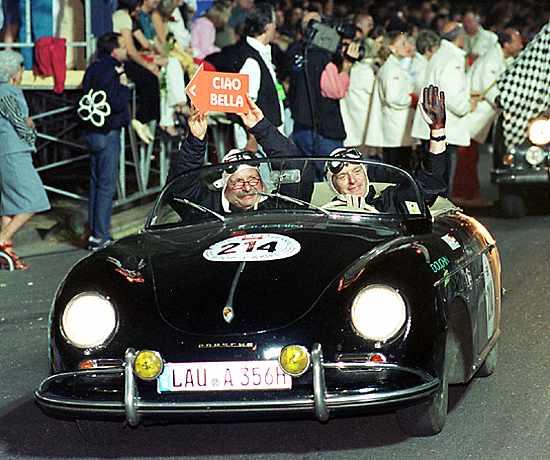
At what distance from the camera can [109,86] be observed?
40.1 ft

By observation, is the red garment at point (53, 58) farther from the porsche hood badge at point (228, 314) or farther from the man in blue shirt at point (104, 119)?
the porsche hood badge at point (228, 314)

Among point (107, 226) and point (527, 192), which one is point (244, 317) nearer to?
point (107, 226)

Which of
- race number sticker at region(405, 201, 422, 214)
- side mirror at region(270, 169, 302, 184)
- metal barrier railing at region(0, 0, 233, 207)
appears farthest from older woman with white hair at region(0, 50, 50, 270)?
race number sticker at region(405, 201, 422, 214)

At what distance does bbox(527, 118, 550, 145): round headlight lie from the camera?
13.6 meters

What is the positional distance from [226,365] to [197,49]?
11519 mm

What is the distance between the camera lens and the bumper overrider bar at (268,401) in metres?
5.62

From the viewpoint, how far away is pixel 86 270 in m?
6.38

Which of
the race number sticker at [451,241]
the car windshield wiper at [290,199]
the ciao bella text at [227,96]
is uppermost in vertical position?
the ciao bella text at [227,96]

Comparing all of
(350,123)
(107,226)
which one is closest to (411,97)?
(350,123)

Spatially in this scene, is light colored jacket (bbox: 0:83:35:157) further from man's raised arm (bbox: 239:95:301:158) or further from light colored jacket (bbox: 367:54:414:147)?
light colored jacket (bbox: 367:54:414:147)

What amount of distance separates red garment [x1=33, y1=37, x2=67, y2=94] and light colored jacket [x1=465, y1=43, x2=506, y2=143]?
13.7ft

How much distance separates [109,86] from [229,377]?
6.86m

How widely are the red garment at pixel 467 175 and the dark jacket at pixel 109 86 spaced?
4.59 m

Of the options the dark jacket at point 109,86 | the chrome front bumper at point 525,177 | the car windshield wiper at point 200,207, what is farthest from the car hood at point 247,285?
the chrome front bumper at point 525,177
